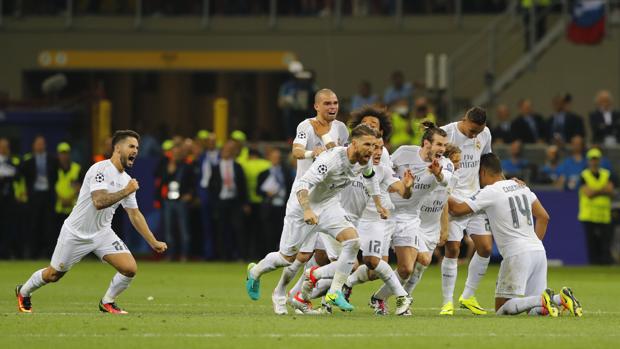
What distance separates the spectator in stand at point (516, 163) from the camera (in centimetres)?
2630

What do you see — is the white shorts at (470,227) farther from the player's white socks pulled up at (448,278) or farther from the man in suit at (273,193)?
the man in suit at (273,193)

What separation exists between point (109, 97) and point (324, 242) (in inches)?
822

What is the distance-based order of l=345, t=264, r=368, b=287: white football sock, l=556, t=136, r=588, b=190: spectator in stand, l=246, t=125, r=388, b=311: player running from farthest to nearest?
1. l=556, t=136, r=588, b=190: spectator in stand
2. l=345, t=264, r=368, b=287: white football sock
3. l=246, t=125, r=388, b=311: player running

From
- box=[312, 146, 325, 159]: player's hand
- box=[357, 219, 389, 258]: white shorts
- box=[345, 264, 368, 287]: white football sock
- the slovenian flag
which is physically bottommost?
box=[345, 264, 368, 287]: white football sock

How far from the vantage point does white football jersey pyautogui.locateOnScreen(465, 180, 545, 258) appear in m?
14.9

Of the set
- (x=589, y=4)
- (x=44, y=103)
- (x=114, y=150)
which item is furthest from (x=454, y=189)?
(x=44, y=103)

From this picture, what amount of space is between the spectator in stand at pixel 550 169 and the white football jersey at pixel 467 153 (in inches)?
401

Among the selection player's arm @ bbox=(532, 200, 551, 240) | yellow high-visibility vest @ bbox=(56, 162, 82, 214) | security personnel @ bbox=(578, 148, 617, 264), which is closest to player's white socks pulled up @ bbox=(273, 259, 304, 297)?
player's arm @ bbox=(532, 200, 551, 240)

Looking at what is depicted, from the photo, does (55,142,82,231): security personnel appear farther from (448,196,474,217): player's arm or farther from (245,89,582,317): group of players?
(448,196,474,217): player's arm

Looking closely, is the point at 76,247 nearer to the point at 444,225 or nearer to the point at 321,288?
the point at 321,288

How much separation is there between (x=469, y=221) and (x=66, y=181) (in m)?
12.7

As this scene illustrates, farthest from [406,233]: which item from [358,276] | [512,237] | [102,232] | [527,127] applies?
[527,127]

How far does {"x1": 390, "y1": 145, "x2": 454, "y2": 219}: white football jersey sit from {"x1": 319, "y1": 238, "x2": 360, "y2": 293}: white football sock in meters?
1.30

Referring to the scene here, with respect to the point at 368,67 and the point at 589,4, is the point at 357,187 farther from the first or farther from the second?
the point at 368,67
